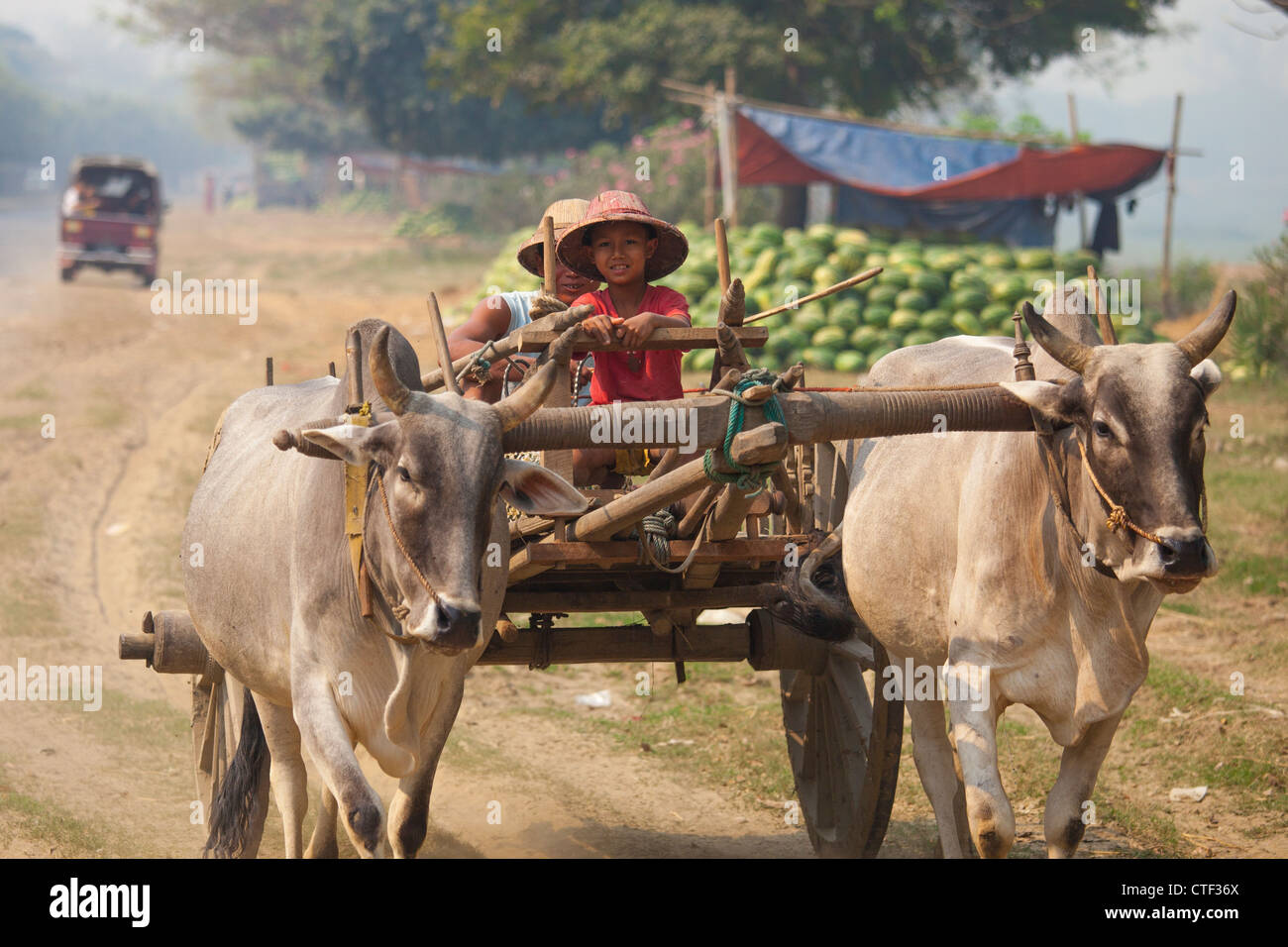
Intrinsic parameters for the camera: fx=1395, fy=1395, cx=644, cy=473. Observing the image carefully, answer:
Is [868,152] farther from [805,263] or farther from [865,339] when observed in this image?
[865,339]

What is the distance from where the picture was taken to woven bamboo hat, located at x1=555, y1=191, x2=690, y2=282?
16.5ft

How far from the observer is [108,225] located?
76.6 feet

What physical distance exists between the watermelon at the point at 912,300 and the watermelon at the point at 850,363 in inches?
28.0

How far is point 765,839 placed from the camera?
249 inches

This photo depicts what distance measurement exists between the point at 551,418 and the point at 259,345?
582 inches

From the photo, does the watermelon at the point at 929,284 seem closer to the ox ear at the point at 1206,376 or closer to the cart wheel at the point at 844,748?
the cart wheel at the point at 844,748

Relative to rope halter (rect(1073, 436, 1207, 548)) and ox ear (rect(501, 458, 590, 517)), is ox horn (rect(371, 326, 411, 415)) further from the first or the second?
rope halter (rect(1073, 436, 1207, 548))

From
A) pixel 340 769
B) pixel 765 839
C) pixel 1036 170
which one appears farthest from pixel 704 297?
pixel 340 769

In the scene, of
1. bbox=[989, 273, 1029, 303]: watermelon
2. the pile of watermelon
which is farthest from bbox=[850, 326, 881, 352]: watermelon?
bbox=[989, 273, 1029, 303]: watermelon

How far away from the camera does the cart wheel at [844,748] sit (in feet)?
17.7

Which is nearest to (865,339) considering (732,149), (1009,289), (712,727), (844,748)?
(1009,289)

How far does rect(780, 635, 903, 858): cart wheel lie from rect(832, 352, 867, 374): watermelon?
288 inches
